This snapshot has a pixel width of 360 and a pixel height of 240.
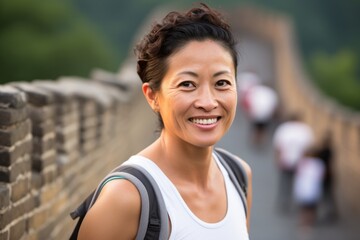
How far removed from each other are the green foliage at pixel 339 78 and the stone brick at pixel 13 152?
6296 centimetres

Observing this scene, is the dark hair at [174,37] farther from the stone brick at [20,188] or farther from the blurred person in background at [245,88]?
the blurred person in background at [245,88]

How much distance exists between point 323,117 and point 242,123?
266 centimetres

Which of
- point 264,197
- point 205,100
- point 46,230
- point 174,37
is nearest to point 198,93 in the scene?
point 205,100

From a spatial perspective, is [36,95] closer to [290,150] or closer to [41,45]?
[290,150]

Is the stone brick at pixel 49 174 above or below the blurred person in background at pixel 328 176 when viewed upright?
below

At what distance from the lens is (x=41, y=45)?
54469mm

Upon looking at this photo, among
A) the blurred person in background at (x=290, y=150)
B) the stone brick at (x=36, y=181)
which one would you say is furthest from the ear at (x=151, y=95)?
the blurred person in background at (x=290, y=150)

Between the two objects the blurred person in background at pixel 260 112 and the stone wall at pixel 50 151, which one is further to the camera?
the blurred person in background at pixel 260 112

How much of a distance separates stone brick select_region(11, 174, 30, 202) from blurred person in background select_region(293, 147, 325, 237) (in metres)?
8.13

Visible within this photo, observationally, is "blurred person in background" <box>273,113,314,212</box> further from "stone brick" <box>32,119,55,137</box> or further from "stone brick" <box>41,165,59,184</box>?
"stone brick" <box>32,119,55,137</box>

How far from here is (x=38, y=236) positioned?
4.74 meters

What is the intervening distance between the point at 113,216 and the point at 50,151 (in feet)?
7.57

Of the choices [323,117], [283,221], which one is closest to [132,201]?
[283,221]

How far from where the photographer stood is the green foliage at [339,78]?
67162 mm
